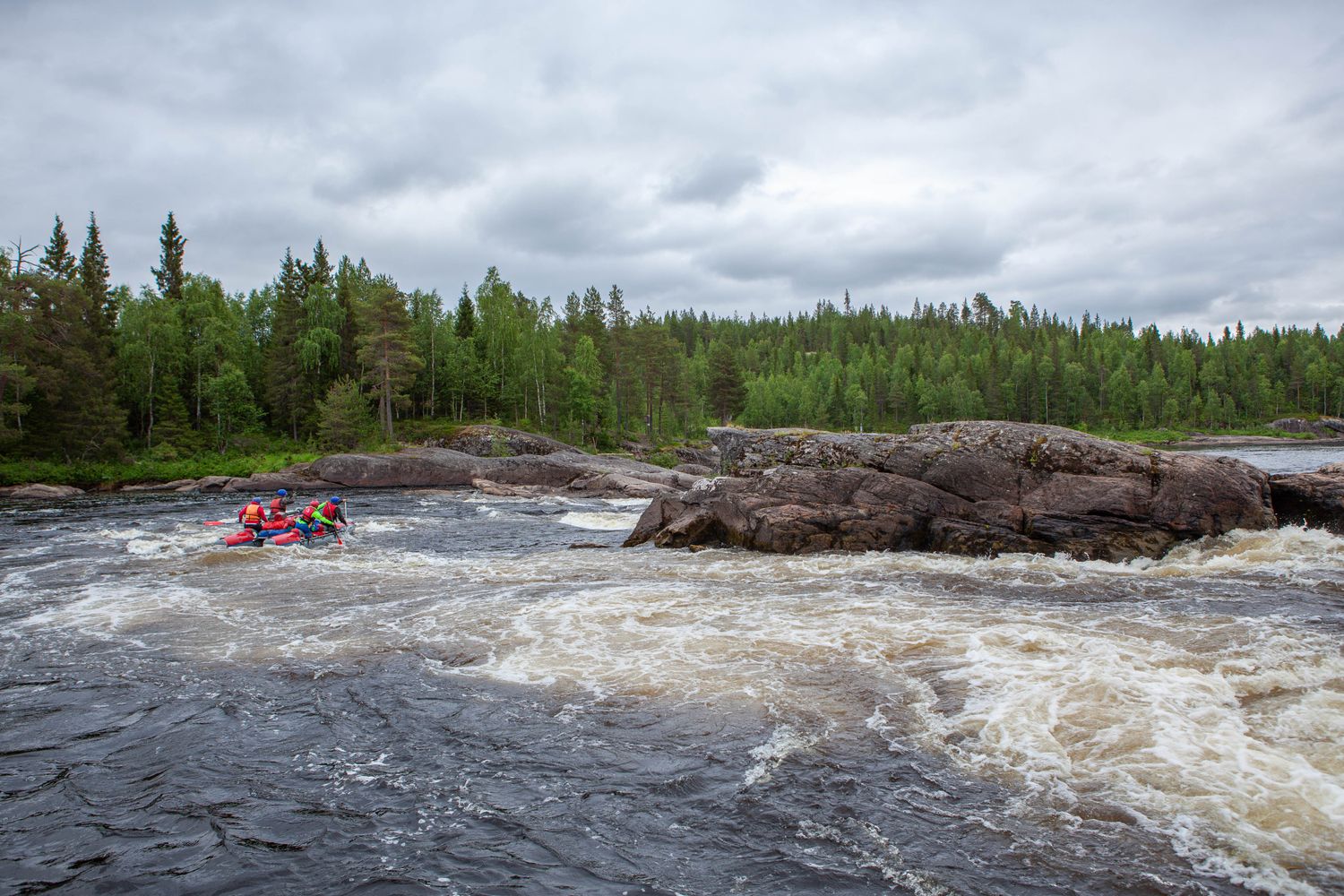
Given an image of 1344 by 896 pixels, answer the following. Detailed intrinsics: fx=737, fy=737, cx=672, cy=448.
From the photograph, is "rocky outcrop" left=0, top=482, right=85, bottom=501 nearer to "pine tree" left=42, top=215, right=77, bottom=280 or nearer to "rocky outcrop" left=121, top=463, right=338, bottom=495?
Result: "rocky outcrop" left=121, top=463, right=338, bottom=495

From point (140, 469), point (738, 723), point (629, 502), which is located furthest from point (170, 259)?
point (738, 723)

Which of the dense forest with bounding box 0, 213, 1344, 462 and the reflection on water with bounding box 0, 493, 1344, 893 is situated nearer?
the reflection on water with bounding box 0, 493, 1344, 893

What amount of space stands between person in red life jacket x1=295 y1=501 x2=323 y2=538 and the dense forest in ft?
97.5

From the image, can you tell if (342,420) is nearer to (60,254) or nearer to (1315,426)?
(60,254)

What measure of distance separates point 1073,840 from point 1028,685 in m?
3.29

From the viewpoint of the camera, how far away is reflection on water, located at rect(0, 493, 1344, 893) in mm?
5547

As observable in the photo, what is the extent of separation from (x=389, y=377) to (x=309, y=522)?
120 ft

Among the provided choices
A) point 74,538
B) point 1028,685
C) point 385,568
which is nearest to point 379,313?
point 74,538

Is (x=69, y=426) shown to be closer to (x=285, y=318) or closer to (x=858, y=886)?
(x=285, y=318)

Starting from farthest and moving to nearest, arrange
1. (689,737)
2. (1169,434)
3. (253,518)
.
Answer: (1169,434)
(253,518)
(689,737)

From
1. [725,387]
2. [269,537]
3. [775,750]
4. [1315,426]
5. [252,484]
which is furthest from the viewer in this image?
[1315,426]

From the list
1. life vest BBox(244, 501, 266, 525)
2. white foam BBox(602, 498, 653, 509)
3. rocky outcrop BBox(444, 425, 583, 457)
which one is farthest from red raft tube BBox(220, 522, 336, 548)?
rocky outcrop BBox(444, 425, 583, 457)

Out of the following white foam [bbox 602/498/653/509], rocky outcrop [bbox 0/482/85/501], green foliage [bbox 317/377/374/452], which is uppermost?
green foliage [bbox 317/377/374/452]

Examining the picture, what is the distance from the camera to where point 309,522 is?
2195 cm
